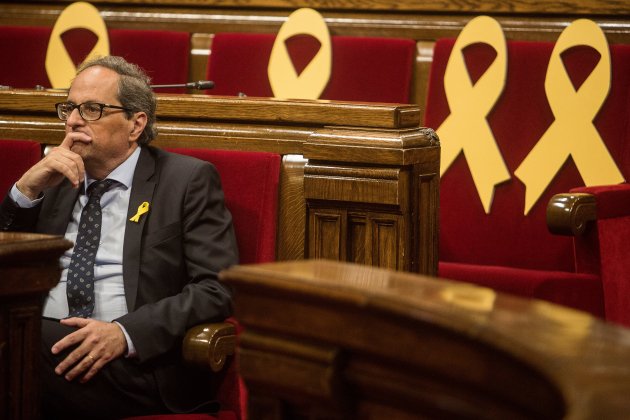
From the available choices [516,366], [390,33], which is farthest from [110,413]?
[390,33]

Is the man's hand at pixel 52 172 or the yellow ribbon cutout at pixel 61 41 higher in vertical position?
the yellow ribbon cutout at pixel 61 41

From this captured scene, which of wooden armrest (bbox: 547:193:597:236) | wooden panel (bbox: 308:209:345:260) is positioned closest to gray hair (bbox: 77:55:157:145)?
wooden panel (bbox: 308:209:345:260)

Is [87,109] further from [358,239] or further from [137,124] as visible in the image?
[358,239]

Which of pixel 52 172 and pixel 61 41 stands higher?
pixel 61 41

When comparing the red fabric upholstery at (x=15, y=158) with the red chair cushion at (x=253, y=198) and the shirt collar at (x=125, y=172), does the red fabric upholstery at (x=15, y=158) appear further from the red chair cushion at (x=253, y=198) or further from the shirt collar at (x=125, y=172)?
the red chair cushion at (x=253, y=198)

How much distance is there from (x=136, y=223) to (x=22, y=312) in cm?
35

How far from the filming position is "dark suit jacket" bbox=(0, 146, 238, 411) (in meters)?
1.09

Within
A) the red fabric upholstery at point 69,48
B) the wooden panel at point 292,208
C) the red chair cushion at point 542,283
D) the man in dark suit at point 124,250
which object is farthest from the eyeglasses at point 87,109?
the red fabric upholstery at point 69,48

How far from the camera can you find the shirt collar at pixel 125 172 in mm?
1254

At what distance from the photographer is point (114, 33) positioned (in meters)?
1.98

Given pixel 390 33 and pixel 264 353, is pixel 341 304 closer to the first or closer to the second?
pixel 264 353

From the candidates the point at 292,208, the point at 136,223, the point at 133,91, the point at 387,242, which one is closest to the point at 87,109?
the point at 133,91

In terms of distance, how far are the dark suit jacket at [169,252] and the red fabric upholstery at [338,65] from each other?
598 millimetres

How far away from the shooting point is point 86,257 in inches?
47.6
